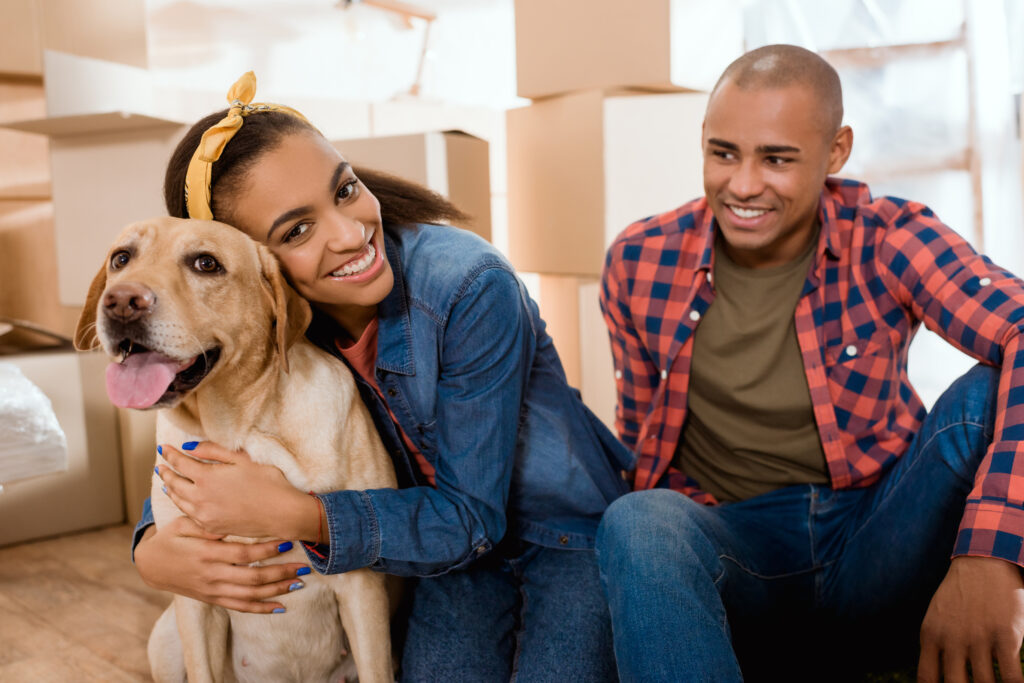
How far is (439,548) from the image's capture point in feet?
4.24

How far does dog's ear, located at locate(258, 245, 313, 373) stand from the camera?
123 cm

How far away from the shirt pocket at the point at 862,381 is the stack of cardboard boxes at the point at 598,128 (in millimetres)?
938

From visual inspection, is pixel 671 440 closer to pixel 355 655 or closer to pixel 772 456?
pixel 772 456

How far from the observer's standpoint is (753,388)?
1.54 m

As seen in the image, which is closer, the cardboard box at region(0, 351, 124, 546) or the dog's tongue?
the dog's tongue

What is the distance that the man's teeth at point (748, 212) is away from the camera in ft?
4.98

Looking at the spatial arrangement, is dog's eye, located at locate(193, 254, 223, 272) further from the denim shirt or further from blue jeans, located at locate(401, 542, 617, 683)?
blue jeans, located at locate(401, 542, 617, 683)

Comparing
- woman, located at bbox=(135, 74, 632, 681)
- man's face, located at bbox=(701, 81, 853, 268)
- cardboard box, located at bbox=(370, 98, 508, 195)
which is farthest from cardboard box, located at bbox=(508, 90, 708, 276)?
woman, located at bbox=(135, 74, 632, 681)

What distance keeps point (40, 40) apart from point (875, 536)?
2981 millimetres

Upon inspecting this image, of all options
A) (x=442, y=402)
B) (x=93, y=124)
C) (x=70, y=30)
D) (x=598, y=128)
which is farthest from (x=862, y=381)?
(x=70, y=30)

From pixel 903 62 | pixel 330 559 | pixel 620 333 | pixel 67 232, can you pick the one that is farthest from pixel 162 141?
pixel 903 62

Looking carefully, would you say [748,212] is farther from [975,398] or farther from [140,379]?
[140,379]

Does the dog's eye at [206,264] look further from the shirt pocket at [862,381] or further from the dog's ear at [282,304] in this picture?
the shirt pocket at [862,381]

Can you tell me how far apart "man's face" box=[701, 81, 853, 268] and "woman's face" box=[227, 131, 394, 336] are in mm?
640
